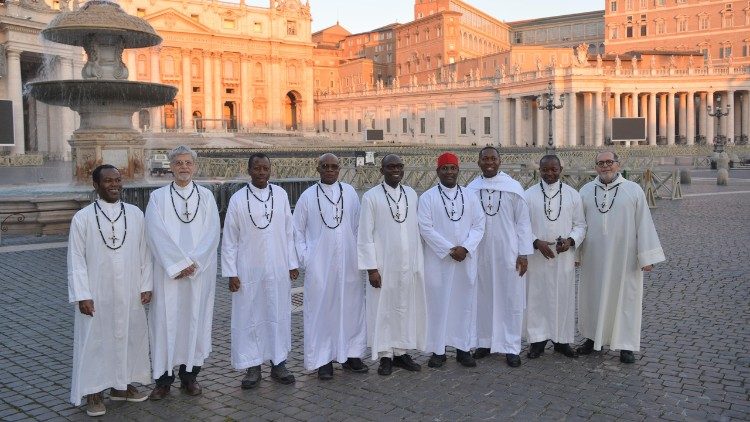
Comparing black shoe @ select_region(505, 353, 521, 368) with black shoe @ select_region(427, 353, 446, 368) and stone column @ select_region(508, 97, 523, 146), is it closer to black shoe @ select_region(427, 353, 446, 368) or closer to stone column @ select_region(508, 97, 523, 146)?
black shoe @ select_region(427, 353, 446, 368)

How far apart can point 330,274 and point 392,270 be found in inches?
24.0

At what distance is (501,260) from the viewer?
285 inches

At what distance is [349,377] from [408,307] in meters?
0.89

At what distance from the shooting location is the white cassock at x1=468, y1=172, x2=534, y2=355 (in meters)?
7.16

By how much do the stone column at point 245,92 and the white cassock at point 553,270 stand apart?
253 ft

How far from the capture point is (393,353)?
22.7 feet

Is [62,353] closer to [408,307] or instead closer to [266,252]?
[266,252]

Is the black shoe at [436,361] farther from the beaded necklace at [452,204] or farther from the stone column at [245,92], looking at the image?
the stone column at [245,92]

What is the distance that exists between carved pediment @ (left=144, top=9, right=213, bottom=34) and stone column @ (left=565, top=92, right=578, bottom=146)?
42108 mm

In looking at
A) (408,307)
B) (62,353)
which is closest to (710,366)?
(408,307)

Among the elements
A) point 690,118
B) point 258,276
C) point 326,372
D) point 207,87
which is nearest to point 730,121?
point 690,118

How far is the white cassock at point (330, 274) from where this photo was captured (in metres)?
6.72

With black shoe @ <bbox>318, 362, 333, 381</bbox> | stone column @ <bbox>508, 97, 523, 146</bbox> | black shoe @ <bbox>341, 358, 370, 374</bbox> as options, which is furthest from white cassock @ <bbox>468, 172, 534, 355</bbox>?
stone column @ <bbox>508, 97, 523, 146</bbox>

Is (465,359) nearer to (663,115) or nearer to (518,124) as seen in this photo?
(518,124)
